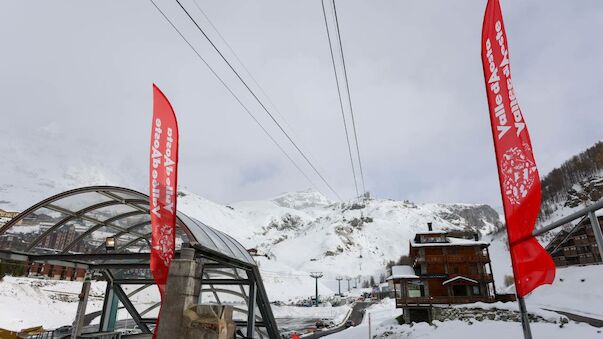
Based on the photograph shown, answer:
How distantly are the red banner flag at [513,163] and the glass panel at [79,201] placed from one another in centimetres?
1183

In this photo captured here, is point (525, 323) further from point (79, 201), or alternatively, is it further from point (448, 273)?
point (448, 273)

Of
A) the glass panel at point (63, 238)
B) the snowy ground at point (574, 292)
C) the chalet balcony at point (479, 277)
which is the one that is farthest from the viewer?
the chalet balcony at point (479, 277)

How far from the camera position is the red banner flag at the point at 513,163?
16.0 ft

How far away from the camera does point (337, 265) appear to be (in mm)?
174625

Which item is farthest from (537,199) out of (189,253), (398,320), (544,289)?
(544,289)

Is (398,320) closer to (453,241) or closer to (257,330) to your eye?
(453,241)

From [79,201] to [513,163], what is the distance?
1279cm

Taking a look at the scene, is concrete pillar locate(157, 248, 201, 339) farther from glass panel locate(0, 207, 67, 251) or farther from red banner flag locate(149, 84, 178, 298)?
glass panel locate(0, 207, 67, 251)

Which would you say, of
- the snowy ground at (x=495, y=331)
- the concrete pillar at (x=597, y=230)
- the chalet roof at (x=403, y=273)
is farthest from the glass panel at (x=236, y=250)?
the chalet roof at (x=403, y=273)

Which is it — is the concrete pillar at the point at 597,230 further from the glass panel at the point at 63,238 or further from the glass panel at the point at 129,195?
the glass panel at the point at 63,238

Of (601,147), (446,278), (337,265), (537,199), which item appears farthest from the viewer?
(337,265)

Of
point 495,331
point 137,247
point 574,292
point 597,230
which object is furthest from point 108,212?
point 574,292

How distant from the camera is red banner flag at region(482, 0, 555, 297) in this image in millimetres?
4867

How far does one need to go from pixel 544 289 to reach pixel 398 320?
19904 mm
